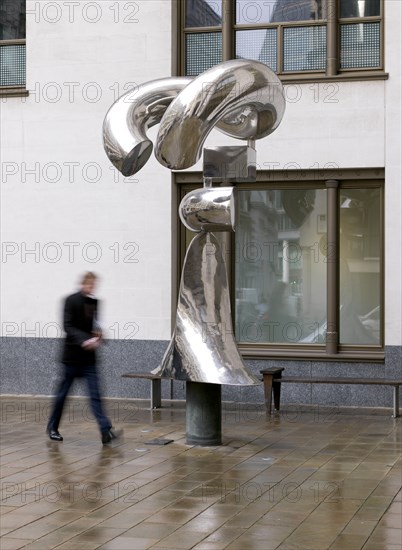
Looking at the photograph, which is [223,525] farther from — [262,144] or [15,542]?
[262,144]

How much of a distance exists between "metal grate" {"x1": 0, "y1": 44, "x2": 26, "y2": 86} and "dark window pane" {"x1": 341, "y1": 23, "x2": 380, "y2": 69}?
505cm

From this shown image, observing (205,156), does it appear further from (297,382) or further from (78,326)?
(297,382)

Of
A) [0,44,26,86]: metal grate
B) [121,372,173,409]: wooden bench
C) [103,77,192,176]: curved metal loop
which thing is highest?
[0,44,26,86]: metal grate

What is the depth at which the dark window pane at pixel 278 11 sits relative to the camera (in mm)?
15539

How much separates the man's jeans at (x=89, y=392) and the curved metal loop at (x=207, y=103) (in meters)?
2.61

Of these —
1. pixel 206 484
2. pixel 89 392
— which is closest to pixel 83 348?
pixel 89 392

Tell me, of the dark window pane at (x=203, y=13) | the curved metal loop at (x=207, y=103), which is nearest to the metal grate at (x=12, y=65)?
the dark window pane at (x=203, y=13)

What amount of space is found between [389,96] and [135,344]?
5190mm

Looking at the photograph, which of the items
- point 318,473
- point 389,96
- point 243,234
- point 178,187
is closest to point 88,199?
point 178,187

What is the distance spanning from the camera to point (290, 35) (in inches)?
617

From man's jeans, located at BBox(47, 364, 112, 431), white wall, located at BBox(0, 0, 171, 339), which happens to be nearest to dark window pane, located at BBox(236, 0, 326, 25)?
white wall, located at BBox(0, 0, 171, 339)

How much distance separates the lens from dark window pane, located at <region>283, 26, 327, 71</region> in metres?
15.5

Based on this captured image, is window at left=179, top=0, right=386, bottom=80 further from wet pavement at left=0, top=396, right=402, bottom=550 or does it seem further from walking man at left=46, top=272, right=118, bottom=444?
walking man at left=46, top=272, right=118, bottom=444

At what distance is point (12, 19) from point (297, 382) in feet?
24.2
